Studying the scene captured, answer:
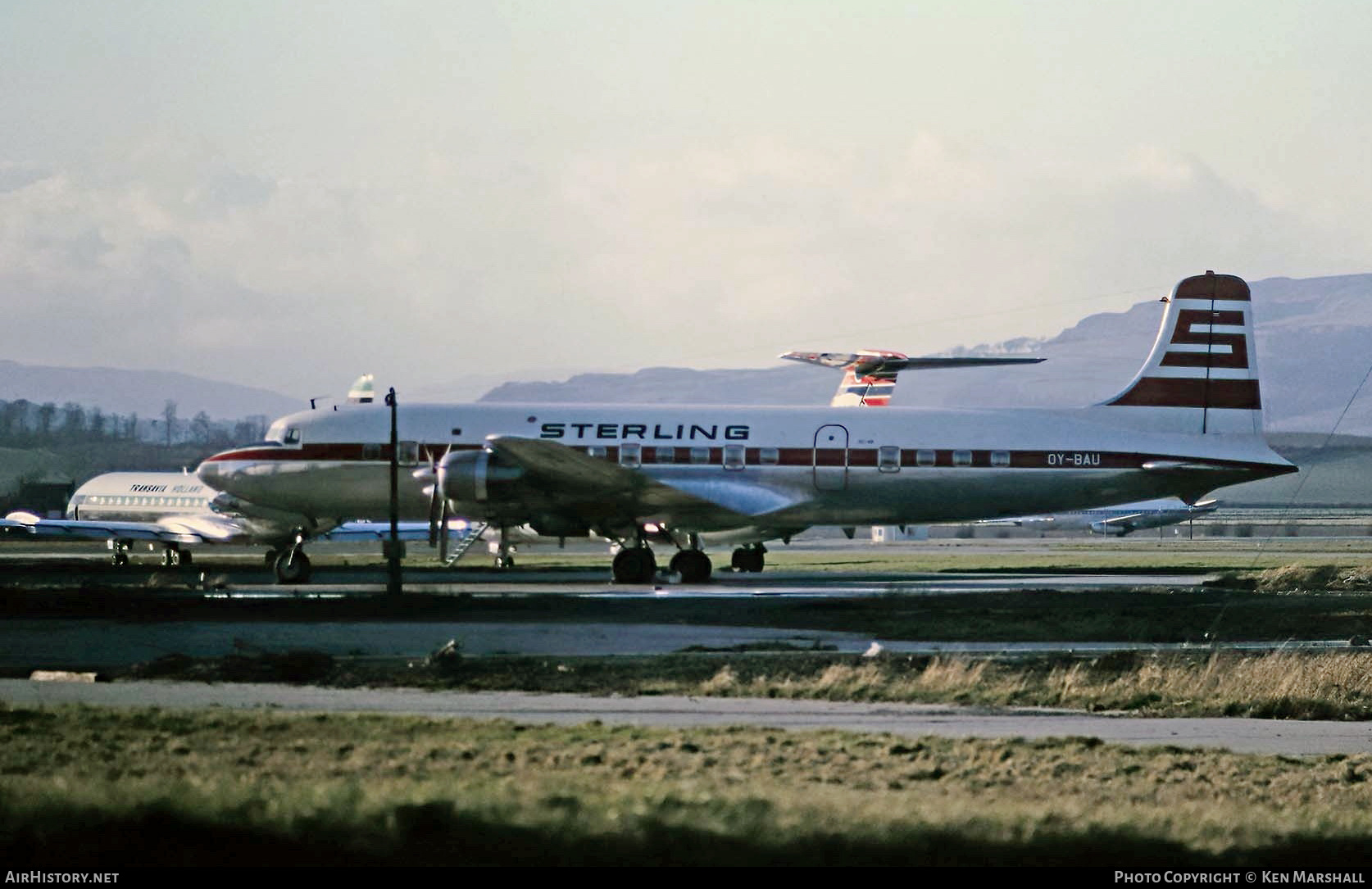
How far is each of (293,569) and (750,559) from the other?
13.3 meters

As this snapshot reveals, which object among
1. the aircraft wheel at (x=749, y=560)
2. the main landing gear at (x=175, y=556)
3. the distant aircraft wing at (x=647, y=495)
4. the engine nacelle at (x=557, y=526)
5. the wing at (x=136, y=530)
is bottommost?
the main landing gear at (x=175, y=556)

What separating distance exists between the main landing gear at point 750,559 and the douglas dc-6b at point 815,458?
178 inches

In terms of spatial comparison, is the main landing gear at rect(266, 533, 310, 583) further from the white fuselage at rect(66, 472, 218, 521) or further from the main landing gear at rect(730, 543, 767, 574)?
the white fuselage at rect(66, 472, 218, 521)

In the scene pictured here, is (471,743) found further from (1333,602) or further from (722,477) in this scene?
(722,477)

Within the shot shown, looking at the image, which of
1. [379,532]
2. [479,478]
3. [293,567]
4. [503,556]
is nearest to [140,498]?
[379,532]

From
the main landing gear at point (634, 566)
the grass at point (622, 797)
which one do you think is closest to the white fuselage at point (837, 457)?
the main landing gear at point (634, 566)

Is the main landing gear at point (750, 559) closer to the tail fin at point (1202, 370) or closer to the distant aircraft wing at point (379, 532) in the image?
the tail fin at point (1202, 370)

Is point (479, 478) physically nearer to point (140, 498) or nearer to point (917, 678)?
point (917, 678)

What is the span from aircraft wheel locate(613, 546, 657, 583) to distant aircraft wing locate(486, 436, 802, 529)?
1.32m

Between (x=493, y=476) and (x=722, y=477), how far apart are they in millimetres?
6109

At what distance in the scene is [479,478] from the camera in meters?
45.2

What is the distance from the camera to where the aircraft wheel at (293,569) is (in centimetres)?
4872

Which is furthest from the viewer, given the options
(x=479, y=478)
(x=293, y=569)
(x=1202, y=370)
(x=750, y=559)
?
(x=750, y=559)

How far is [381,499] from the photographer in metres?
49.2
